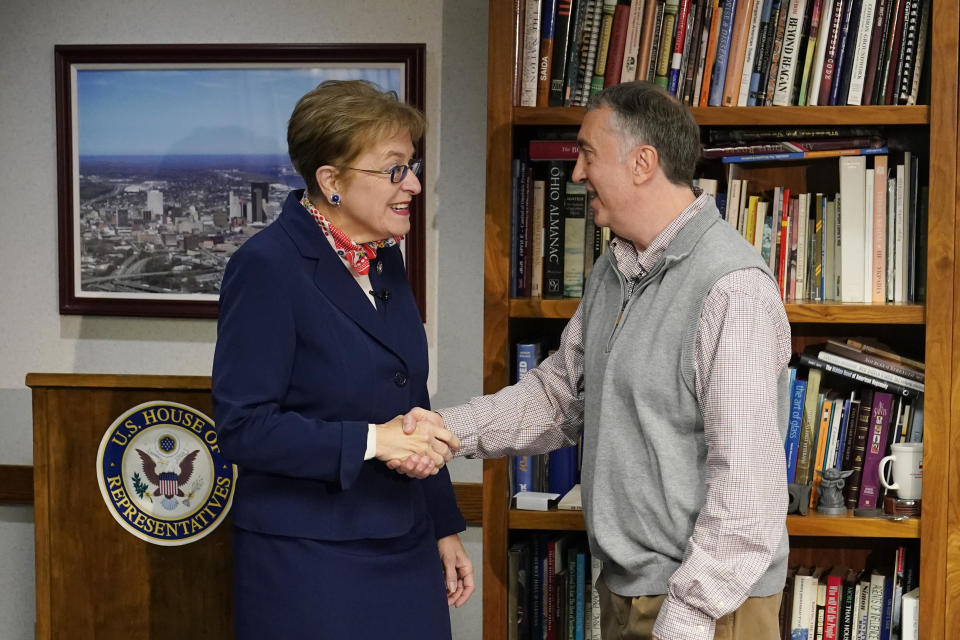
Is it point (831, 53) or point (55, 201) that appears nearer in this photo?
point (831, 53)

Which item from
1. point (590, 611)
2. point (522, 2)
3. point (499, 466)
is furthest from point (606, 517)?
point (522, 2)

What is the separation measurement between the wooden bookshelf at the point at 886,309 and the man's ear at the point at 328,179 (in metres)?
0.49

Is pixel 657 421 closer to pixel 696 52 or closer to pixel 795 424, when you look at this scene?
pixel 795 424

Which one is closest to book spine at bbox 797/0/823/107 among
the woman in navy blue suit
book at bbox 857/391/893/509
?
book at bbox 857/391/893/509

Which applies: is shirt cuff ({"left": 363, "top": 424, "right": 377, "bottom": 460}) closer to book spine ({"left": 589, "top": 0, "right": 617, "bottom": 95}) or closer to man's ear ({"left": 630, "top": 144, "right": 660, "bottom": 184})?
man's ear ({"left": 630, "top": 144, "right": 660, "bottom": 184})

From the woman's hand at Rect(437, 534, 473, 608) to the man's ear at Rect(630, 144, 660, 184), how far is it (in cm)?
88

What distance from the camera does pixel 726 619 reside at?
5.82ft

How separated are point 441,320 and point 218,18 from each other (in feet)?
3.56

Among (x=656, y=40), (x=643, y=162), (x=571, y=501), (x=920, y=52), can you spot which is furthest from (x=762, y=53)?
(x=571, y=501)

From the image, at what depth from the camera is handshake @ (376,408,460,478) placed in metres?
1.89

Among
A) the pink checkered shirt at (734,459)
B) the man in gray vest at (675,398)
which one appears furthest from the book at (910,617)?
the pink checkered shirt at (734,459)

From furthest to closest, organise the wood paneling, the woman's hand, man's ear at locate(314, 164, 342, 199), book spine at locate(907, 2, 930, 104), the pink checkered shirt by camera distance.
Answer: the wood paneling
book spine at locate(907, 2, 930, 104)
the woman's hand
man's ear at locate(314, 164, 342, 199)
the pink checkered shirt

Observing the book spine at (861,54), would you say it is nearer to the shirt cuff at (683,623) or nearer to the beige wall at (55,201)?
the beige wall at (55,201)

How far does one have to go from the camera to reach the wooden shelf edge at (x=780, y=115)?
2303 mm
